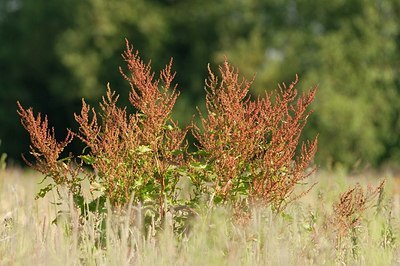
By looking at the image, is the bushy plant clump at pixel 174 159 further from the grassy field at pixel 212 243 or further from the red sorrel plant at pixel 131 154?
the grassy field at pixel 212 243

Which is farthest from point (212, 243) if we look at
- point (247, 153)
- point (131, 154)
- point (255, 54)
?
point (255, 54)

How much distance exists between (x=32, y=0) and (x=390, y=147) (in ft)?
49.9

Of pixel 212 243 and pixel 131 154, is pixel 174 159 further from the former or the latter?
pixel 212 243

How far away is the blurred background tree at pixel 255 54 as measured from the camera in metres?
26.9

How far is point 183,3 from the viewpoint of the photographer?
31750mm

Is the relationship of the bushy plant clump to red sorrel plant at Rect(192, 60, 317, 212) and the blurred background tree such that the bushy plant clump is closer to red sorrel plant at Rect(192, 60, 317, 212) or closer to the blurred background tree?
red sorrel plant at Rect(192, 60, 317, 212)

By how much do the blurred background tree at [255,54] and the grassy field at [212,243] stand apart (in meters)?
20.6

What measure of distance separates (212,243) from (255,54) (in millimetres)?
21922

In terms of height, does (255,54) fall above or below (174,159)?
above

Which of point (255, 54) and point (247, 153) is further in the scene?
point (255, 54)

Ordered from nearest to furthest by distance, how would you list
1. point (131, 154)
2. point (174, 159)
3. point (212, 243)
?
point (212, 243), point (131, 154), point (174, 159)

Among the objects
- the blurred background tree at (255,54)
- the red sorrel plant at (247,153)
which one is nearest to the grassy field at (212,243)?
the red sorrel plant at (247,153)

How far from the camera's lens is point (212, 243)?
5254 mm

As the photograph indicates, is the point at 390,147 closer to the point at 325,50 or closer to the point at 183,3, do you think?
the point at 325,50
